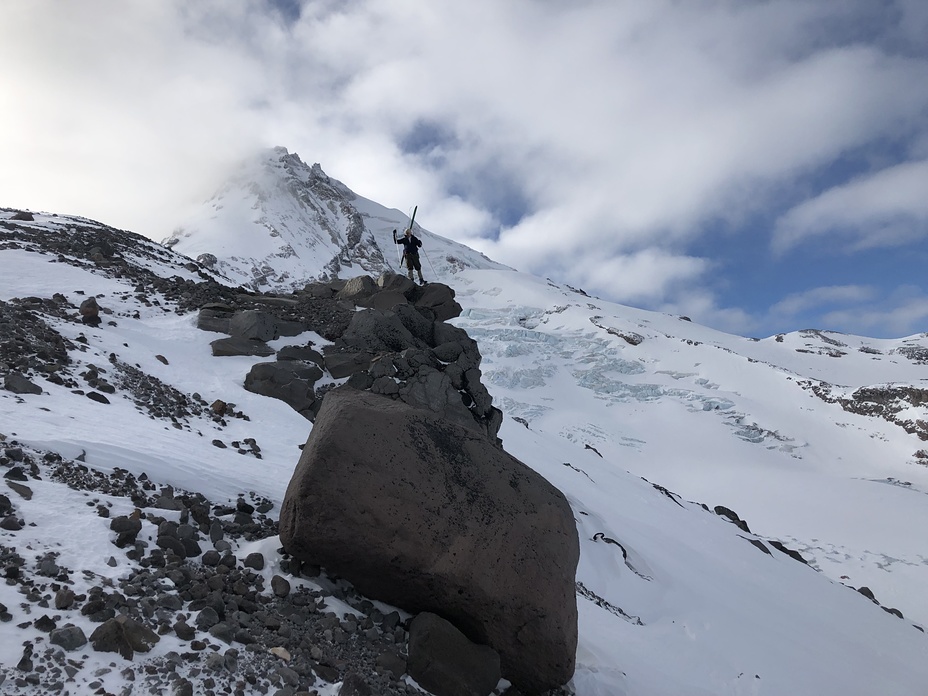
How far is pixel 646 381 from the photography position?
177ft

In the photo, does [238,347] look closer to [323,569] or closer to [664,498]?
[323,569]

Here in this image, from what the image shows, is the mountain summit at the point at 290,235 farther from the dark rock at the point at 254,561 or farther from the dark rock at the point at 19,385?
the dark rock at the point at 254,561

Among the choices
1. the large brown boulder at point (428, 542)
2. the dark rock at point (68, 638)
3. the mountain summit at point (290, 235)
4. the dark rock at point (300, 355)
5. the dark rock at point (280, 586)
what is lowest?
the dark rock at point (280, 586)

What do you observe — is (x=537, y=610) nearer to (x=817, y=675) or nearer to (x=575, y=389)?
(x=817, y=675)

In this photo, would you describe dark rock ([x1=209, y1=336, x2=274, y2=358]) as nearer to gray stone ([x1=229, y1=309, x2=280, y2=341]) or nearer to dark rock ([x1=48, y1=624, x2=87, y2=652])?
gray stone ([x1=229, y1=309, x2=280, y2=341])

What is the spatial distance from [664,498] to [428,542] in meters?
19.6

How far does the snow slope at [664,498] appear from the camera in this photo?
6.32 m

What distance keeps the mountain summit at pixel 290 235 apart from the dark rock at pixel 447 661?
5077cm

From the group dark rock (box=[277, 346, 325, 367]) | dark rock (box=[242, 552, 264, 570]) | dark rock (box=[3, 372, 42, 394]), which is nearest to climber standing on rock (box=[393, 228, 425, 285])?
dark rock (box=[277, 346, 325, 367])

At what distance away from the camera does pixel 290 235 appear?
7638cm

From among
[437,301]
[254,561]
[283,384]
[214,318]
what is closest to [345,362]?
[283,384]

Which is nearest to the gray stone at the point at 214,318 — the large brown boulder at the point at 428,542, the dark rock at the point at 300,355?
the dark rock at the point at 300,355

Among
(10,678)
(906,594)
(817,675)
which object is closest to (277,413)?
(10,678)

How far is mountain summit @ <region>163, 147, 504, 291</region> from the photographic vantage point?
207 feet
